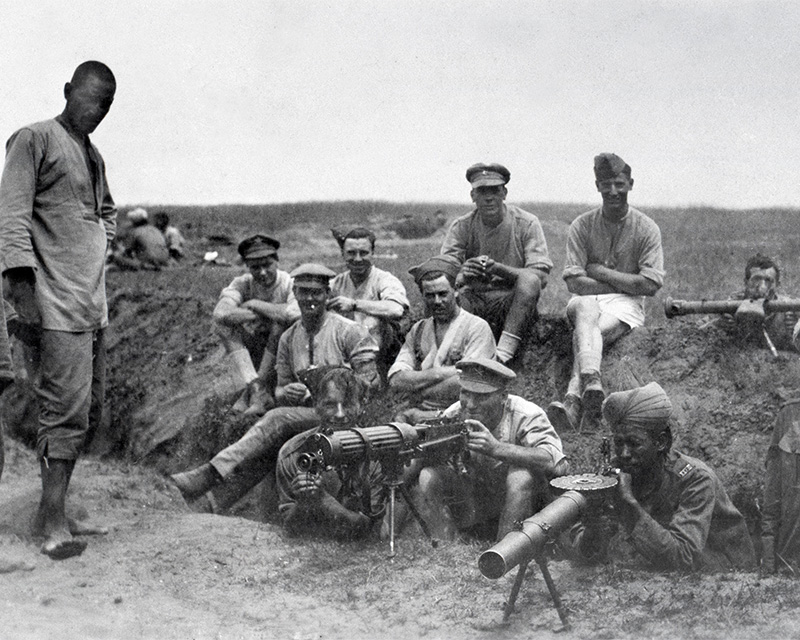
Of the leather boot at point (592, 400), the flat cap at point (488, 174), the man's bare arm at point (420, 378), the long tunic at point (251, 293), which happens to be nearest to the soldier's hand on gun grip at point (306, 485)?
the man's bare arm at point (420, 378)

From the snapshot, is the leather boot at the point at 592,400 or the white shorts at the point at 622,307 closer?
the leather boot at the point at 592,400

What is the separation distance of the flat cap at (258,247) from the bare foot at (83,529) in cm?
302

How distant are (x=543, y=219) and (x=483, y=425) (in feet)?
43.5

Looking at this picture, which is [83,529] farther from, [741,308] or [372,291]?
[741,308]

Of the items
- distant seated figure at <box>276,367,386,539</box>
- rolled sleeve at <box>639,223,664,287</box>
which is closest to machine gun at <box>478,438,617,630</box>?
distant seated figure at <box>276,367,386,539</box>

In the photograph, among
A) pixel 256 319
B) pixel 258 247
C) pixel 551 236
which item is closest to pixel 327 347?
pixel 256 319

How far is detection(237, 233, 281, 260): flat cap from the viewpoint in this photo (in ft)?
27.8

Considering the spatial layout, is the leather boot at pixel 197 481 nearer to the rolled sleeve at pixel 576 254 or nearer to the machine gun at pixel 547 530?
the machine gun at pixel 547 530

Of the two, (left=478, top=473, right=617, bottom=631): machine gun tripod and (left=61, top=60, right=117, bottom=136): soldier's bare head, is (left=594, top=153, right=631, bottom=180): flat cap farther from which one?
(left=61, top=60, right=117, bottom=136): soldier's bare head

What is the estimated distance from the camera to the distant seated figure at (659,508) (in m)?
5.18

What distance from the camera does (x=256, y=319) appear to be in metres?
8.45

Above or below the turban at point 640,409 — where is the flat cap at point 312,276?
above

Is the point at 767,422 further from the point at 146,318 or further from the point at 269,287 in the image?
the point at 146,318

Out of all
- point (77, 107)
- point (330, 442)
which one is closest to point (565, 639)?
point (330, 442)
